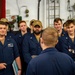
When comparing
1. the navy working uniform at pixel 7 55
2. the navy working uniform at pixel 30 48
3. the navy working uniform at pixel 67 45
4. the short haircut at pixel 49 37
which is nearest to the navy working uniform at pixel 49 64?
the short haircut at pixel 49 37

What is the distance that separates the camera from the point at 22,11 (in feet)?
20.9

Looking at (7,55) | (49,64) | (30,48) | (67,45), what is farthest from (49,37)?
(30,48)

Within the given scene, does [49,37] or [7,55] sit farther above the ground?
[49,37]

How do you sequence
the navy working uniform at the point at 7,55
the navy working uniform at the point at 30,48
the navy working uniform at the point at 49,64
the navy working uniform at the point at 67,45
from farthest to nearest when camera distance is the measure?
1. the navy working uniform at the point at 30,48
2. the navy working uniform at the point at 67,45
3. the navy working uniform at the point at 7,55
4. the navy working uniform at the point at 49,64

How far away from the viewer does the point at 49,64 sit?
177 centimetres

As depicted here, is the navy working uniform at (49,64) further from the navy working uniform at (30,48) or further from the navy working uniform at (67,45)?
the navy working uniform at (30,48)

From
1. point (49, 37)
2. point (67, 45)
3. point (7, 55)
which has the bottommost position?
point (7, 55)

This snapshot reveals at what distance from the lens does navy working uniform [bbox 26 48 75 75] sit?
176 cm

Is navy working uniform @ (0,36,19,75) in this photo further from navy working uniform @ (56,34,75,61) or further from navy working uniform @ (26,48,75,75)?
navy working uniform @ (26,48,75,75)

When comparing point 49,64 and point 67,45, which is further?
point 67,45

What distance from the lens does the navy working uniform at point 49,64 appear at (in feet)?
5.76

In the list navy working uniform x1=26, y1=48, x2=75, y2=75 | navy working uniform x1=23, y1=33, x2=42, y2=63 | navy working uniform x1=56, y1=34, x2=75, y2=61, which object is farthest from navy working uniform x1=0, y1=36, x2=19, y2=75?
navy working uniform x1=26, y1=48, x2=75, y2=75

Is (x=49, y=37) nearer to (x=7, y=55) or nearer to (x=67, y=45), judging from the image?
(x=7, y=55)

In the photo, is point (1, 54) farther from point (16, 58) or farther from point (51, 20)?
point (51, 20)
